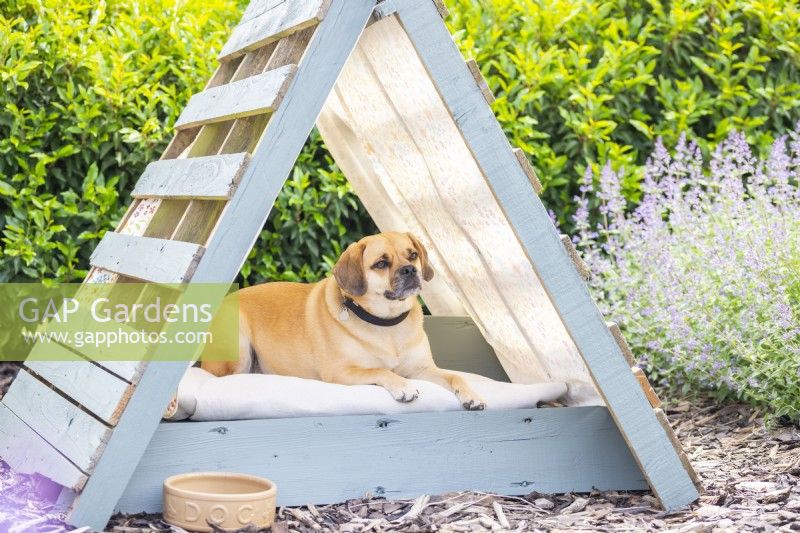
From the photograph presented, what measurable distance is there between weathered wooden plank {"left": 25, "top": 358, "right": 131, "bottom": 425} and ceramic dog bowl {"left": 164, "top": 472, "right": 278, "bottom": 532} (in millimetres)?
336

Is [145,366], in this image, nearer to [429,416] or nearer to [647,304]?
[429,416]

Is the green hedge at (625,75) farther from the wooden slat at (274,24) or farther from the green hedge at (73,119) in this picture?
the wooden slat at (274,24)

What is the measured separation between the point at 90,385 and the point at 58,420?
223mm

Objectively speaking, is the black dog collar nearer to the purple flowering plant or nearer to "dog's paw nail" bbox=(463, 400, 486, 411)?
"dog's paw nail" bbox=(463, 400, 486, 411)

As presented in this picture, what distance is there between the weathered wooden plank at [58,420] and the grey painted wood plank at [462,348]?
1.86 meters

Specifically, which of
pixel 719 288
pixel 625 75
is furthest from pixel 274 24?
pixel 625 75

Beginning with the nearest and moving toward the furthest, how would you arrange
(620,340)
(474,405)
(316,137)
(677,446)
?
(620,340), (677,446), (474,405), (316,137)

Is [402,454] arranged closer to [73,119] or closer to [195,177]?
[195,177]

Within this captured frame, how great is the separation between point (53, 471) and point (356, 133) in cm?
182

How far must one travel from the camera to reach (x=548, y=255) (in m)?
3.22

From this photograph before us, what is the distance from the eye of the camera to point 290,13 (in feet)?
10.7

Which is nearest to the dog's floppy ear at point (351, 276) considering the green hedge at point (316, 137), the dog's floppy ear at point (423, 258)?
the dog's floppy ear at point (423, 258)

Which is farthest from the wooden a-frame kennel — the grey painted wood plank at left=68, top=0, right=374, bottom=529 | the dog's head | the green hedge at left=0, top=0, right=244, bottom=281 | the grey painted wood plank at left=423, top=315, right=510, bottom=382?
the green hedge at left=0, top=0, right=244, bottom=281

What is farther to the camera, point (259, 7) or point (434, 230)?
point (434, 230)
